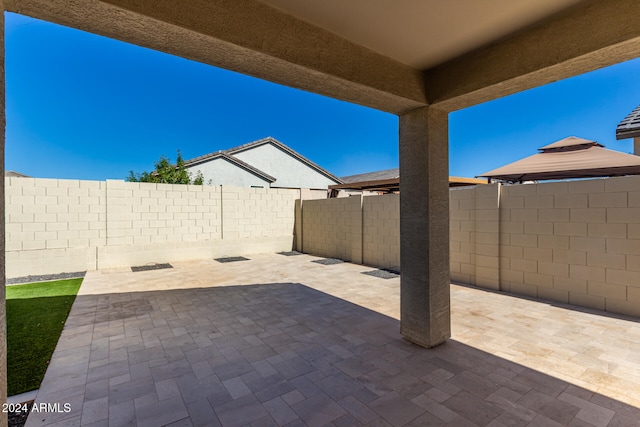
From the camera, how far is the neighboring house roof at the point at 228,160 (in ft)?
48.1

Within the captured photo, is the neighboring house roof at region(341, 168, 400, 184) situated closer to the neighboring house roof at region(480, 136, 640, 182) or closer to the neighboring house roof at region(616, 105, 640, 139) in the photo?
the neighboring house roof at region(480, 136, 640, 182)

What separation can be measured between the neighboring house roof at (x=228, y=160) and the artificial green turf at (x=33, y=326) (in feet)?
31.3

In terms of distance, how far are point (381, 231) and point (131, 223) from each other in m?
6.79

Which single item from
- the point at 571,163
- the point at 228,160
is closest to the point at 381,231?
the point at 571,163

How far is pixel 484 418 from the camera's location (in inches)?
77.0

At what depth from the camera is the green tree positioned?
1288cm

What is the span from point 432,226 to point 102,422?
3.09 m

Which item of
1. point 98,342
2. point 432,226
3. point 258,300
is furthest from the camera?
point 258,300

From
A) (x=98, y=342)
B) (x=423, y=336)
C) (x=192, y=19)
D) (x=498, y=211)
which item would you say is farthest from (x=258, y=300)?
Answer: (x=498, y=211)

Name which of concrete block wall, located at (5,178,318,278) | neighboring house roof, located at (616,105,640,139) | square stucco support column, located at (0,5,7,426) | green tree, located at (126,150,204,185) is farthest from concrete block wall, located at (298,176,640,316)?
green tree, located at (126,150,204,185)

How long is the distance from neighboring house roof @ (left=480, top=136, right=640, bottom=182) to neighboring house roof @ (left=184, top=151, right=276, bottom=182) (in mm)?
12760

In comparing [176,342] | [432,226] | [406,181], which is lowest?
[176,342]

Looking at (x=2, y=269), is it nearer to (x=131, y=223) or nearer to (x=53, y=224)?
(x=53, y=224)

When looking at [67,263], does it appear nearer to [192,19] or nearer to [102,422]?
[102,422]
